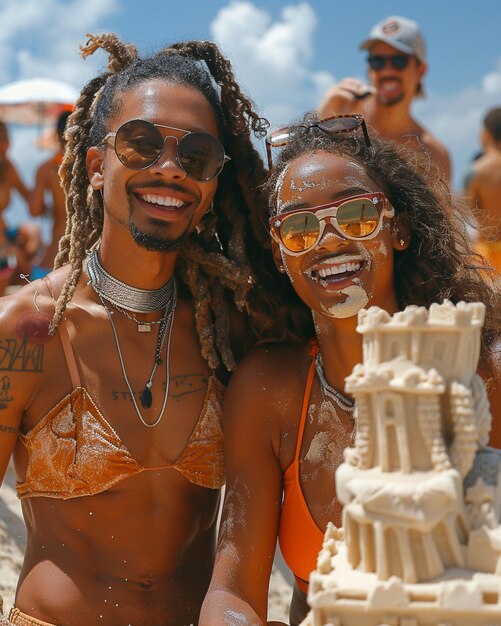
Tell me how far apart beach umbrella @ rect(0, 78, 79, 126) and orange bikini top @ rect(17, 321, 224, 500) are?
9.25 m

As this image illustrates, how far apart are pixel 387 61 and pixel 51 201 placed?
3.80m

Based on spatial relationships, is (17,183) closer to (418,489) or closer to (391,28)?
(391,28)

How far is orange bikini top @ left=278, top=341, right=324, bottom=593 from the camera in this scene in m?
3.37

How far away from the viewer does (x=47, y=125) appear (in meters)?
14.4

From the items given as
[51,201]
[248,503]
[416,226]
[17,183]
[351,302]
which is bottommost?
[248,503]

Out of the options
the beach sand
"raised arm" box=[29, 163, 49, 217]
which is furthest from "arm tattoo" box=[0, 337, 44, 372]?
"raised arm" box=[29, 163, 49, 217]

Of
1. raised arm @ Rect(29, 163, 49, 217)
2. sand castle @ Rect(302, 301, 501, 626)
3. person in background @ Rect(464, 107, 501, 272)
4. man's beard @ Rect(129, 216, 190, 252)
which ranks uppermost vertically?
raised arm @ Rect(29, 163, 49, 217)

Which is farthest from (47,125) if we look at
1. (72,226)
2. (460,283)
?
(460,283)

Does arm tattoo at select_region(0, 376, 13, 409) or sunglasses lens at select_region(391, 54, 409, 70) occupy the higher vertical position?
sunglasses lens at select_region(391, 54, 409, 70)

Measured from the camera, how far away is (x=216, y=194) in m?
4.13

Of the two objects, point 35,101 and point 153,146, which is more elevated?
point 35,101

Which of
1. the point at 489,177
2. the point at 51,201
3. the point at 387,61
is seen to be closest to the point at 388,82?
the point at 387,61

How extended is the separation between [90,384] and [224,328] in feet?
1.94

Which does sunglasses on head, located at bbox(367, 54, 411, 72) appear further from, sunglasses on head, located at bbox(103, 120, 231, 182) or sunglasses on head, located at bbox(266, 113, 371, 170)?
sunglasses on head, located at bbox(103, 120, 231, 182)
